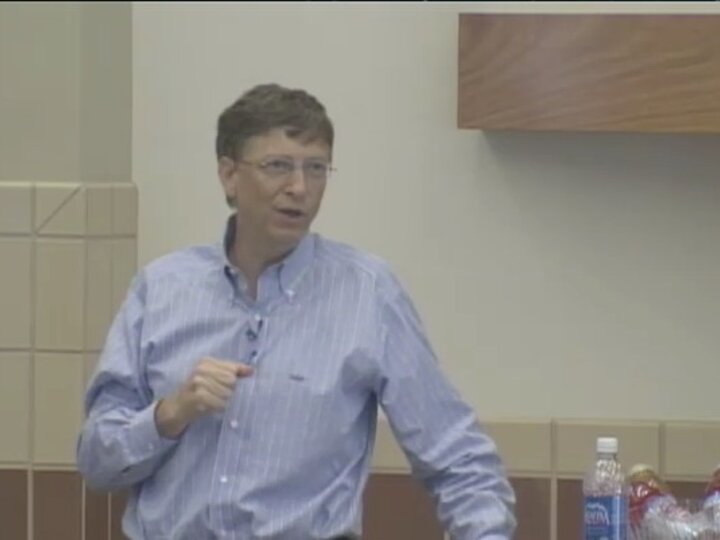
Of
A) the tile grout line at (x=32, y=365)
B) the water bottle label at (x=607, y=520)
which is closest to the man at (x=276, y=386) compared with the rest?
the water bottle label at (x=607, y=520)

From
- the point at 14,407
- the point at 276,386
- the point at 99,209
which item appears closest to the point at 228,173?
the point at 276,386

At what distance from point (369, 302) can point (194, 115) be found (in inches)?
38.6

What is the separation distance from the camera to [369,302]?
2998mm

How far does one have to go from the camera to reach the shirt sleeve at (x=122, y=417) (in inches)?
116

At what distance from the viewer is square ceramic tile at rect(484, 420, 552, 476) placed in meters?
3.72

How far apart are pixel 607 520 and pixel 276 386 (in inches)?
26.2

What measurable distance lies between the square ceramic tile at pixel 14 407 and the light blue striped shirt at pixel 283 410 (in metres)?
0.80

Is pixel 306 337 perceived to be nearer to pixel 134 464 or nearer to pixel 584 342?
pixel 134 464

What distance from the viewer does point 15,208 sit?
12.6 ft

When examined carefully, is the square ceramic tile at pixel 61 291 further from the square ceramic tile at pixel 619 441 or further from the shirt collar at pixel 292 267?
the square ceramic tile at pixel 619 441

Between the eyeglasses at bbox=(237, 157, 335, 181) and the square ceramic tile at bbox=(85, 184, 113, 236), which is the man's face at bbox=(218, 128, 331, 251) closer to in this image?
the eyeglasses at bbox=(237, 157, 335, 181)

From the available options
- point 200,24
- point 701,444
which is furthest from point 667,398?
point 200,24

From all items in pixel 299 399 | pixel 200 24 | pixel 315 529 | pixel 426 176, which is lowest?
pixel 315 529

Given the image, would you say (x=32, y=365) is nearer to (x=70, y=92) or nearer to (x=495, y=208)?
(x=70, y=92)
